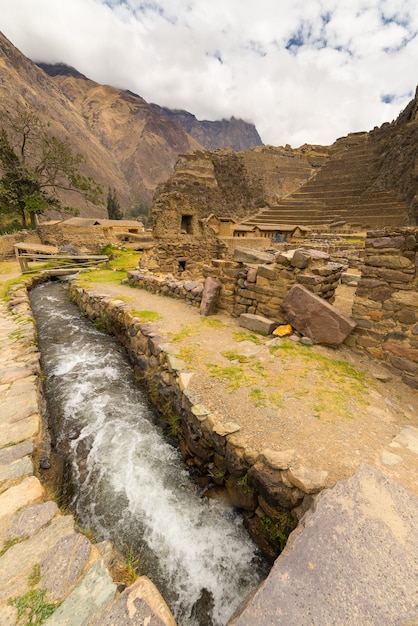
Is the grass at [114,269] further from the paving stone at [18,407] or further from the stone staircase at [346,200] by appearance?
the stone staircase at [346,200]

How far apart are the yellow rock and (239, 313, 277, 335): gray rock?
0.47 ft

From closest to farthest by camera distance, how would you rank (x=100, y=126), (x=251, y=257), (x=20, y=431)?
(x=20, y=431)
(x=251, y=257)
(x=100, y=126)

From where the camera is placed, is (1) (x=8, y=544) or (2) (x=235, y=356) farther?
(2) (x=235, y=356)

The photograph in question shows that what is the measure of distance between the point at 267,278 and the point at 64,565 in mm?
5120

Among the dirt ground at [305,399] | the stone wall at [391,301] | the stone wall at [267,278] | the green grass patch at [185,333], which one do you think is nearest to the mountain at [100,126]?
the stone wall at [267,278]

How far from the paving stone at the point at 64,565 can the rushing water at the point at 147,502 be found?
120 cm

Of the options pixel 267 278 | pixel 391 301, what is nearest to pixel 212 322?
pixel 267 278

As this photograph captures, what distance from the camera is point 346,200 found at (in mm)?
42844

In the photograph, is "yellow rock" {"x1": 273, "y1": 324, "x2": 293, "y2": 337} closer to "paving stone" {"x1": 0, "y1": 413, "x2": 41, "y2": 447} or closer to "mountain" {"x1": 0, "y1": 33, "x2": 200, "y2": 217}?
"paving stone" {"x1": 0, "y1": 413, "x2": 41, "y2": 447}

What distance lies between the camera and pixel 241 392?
3.67 meters

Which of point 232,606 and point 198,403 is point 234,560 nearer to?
point 232,606

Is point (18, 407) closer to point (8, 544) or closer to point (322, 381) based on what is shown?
point (8, 544)

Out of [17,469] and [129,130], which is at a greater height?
[129,130]

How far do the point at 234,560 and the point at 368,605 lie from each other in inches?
69.2
